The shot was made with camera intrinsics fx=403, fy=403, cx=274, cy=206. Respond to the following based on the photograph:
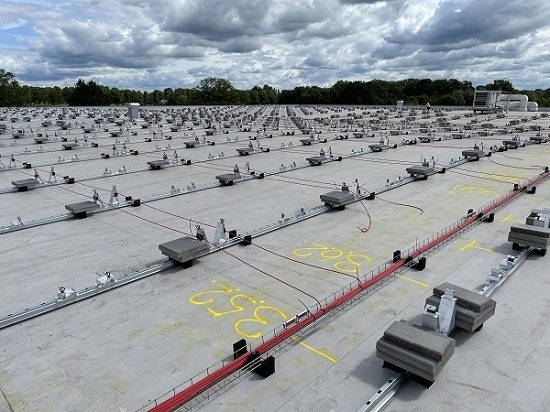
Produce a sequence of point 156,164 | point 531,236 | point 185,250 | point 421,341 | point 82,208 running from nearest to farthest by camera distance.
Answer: point 421,341 → point 185,250 → point 531,236 → point 82,208 → point 156,164

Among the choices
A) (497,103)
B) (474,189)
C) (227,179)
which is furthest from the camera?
(497,103)

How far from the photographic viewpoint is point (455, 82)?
623 ft

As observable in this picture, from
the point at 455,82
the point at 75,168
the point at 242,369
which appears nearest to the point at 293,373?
the point at 242,369

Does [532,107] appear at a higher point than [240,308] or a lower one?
higher

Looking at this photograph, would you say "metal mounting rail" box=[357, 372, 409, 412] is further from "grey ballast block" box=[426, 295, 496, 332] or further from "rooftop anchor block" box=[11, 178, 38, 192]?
"rooftop anchor block" box=[11, 178, 38, 192]

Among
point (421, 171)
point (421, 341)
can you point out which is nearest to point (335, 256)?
point (421, 341)

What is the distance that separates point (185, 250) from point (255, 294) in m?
3.12

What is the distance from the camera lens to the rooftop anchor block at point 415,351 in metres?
7.98

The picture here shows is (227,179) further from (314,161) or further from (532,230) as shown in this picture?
(532,230)

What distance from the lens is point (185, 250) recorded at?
13.7 metres

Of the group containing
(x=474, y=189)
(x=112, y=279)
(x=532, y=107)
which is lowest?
(x=474, y=189)

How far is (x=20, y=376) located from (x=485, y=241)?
16155 mm

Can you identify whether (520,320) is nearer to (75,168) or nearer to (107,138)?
(75,168)

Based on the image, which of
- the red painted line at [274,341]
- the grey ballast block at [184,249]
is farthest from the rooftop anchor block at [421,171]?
the grey ballast block at [184,249]
